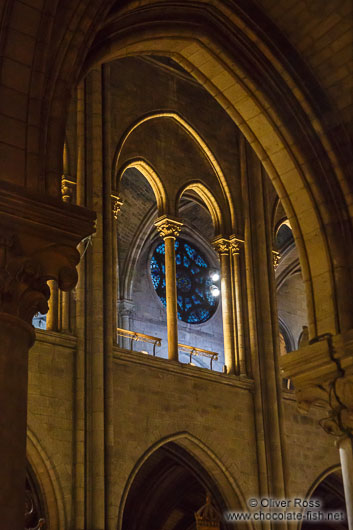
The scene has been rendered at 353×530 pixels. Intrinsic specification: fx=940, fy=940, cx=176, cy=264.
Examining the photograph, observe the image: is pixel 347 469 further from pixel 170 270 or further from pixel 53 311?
pixel 170 270

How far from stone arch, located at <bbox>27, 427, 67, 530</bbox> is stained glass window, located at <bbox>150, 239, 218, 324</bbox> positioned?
780cm

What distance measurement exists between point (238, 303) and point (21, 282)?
34.9 feet

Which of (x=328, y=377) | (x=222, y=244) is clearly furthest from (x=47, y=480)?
(x=328, y=377)

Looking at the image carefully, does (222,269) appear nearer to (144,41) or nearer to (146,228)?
(146,228)

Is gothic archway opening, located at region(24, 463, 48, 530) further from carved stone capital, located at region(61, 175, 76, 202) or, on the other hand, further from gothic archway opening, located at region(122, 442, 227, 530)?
gothic archway opening, located at region(122, 442, 227, 530)

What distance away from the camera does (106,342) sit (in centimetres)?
1309

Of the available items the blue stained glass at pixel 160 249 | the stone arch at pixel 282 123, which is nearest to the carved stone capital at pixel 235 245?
the blue stained glass at pixel 160 249

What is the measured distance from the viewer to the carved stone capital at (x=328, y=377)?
22.5ft

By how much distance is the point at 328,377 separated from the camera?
701 centimetres

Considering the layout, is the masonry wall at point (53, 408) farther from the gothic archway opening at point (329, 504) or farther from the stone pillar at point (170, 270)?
the gothic archway opening at point (329, 504)

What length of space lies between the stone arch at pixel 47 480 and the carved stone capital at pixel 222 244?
17.3 ft

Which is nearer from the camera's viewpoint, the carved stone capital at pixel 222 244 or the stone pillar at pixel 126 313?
the carved stone capital at pixel 222 244

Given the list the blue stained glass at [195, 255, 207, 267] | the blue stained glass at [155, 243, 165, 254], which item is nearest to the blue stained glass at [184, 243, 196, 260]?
the blue stained glass at [195, 255, 207, 267]

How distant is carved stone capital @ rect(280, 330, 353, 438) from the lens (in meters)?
A: 6.86
